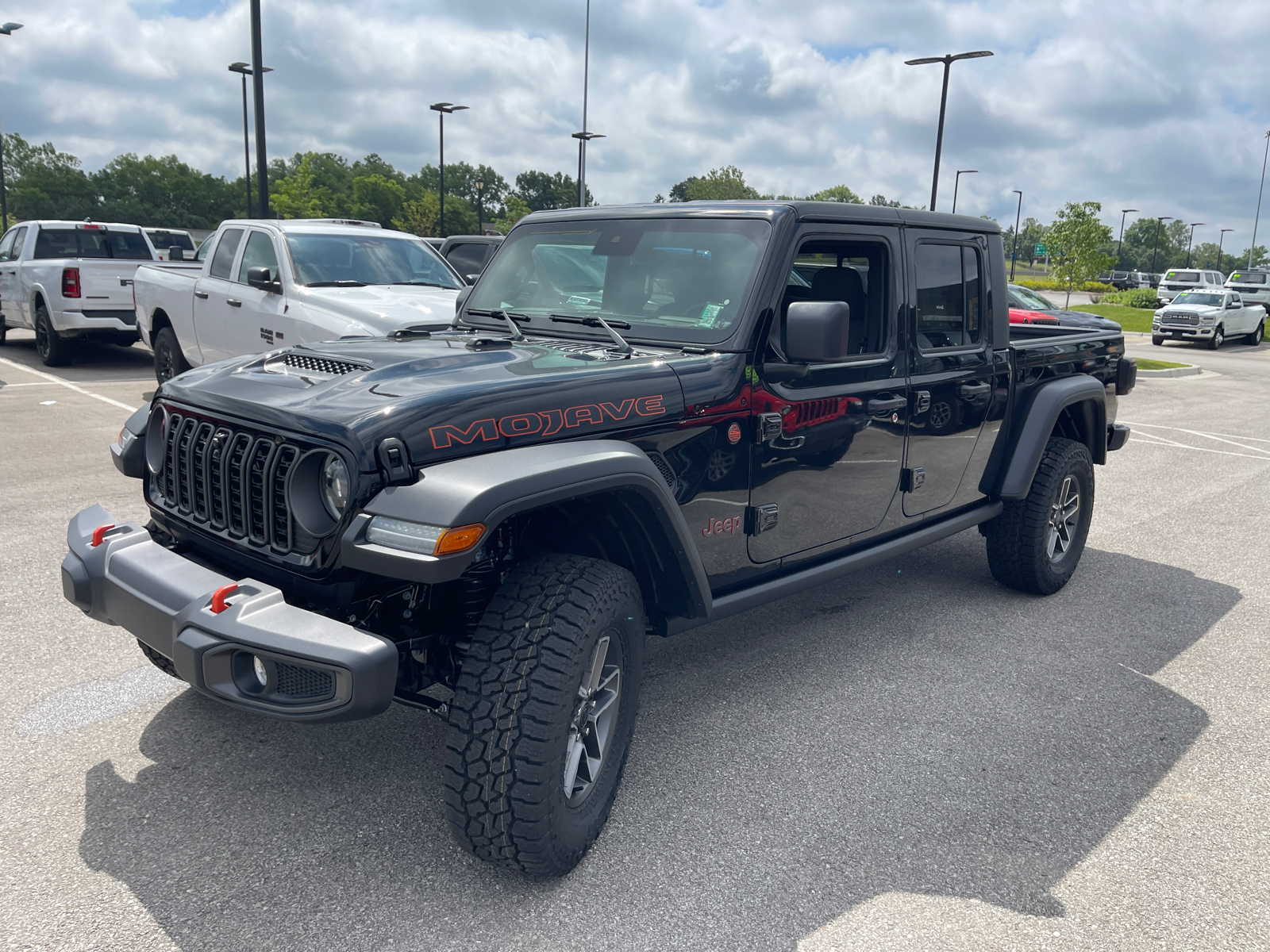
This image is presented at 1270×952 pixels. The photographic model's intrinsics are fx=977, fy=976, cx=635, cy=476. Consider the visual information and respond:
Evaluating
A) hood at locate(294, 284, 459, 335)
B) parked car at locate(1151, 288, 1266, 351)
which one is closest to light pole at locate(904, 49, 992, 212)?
parked car at locate(1151, 288, 1266, 351)

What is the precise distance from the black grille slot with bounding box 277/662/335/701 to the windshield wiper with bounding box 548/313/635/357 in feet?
4.96

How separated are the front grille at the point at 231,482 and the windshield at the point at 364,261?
5.50 meters

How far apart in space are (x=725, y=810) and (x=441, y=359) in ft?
5.54

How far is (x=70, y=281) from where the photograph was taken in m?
12.3

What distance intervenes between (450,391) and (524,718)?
0.89 meters

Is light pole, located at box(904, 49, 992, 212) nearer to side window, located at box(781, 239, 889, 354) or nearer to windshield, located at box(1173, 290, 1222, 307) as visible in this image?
windshield, located at box(1173, 290, 1222, 307)

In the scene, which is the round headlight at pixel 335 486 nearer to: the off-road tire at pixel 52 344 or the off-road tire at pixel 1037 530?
the off-road tire at pixel 1037 530

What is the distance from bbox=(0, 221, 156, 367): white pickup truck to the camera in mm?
12430

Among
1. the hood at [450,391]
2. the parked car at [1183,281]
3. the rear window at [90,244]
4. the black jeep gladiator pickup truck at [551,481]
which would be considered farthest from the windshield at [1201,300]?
the hood at [450,391]

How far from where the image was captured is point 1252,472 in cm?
899

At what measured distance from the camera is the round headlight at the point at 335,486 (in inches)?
99.4

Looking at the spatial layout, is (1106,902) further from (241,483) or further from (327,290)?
(327,290)

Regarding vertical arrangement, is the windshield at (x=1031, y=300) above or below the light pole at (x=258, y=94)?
below

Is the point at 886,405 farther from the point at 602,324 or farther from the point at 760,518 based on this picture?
the point at 602,324
